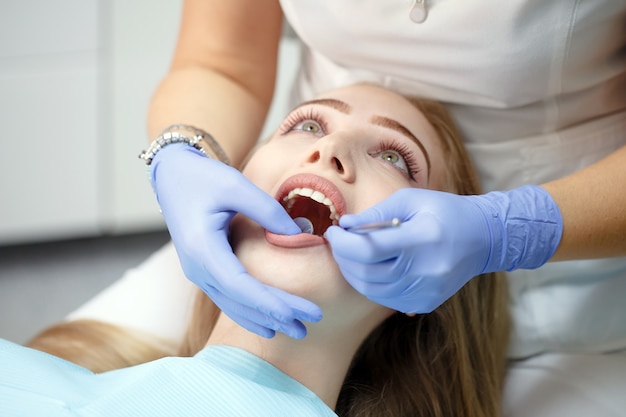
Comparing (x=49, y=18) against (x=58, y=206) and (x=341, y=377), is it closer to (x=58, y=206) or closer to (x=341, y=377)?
(x=58, y=206)

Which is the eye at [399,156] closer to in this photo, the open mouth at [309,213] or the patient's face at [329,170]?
the patient's face at [329,170]

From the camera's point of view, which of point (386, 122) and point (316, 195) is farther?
point (386, 122)

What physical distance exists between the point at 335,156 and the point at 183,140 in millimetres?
278

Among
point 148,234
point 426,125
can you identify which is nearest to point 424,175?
point 426,125

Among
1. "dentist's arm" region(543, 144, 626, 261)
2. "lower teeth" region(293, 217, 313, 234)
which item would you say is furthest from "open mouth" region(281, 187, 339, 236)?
"dentist's arm" region(543, 144, 626, 261)

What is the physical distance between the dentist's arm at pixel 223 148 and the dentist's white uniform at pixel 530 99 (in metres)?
0.12

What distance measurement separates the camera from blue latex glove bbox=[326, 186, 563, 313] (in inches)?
40.1

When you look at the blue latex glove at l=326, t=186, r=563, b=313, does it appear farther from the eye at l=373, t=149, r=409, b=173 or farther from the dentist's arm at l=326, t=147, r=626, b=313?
the eye at l=373, t=149, r=409, b=173

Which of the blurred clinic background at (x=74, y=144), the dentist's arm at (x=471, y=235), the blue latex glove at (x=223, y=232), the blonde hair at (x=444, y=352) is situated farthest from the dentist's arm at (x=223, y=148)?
the blurred clinic background at (x=74, y=144)

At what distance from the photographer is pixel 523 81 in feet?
4.26

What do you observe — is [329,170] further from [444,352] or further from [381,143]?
[444,352]

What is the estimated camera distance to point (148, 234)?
2.83 metres

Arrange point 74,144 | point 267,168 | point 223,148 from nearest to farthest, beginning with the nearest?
point 267,168
point 223,148
point 74,144

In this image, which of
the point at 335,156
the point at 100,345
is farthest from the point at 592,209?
the point at 100,345
